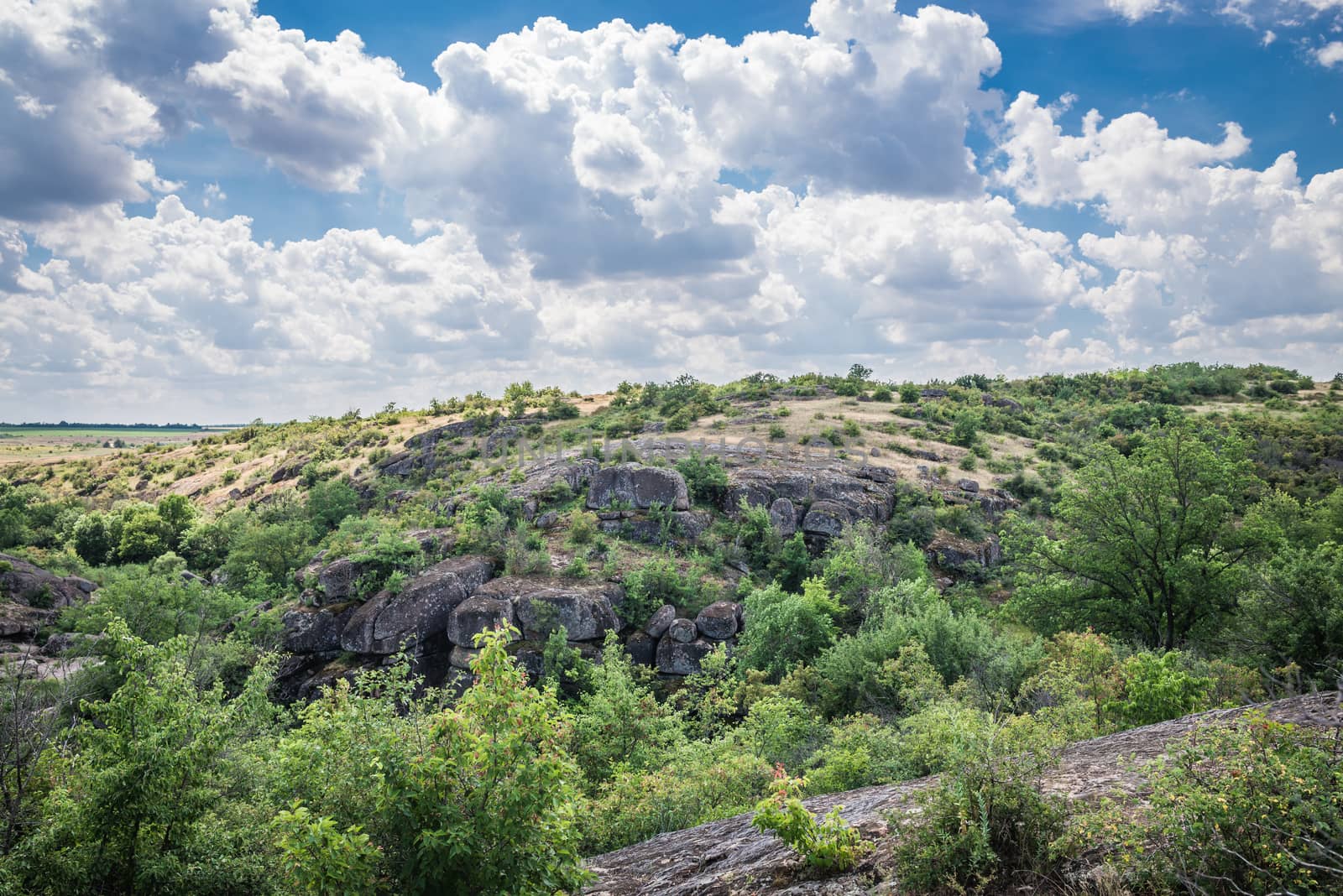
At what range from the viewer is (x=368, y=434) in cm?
6319

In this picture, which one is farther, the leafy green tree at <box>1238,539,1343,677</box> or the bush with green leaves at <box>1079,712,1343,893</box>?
the leafy green tree at <box>1238,539,1343,677</box>

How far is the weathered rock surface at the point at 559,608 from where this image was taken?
24.0 metres

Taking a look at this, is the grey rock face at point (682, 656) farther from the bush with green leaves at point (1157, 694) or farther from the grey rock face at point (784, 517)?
the bush with green leaves at point (1157, 694)

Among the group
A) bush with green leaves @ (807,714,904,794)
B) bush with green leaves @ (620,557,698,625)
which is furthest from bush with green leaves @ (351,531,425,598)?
bush with green leaves @ (807,714,904,794)

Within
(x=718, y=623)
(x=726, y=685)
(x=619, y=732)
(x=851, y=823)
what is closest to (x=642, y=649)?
(x=718, y=623)

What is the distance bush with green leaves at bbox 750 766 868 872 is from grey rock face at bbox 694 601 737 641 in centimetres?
1808

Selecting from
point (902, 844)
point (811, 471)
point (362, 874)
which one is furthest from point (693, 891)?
point (811, 471)

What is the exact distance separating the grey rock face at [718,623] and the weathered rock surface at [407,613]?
9129 mm

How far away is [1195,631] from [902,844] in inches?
749

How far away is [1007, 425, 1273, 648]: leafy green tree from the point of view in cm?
1897

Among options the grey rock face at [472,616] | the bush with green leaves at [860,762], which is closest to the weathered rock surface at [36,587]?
the grey rock face at [472,616]

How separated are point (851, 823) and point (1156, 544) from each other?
57.4ft

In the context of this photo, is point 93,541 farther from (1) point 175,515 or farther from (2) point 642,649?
(2) point 642,649

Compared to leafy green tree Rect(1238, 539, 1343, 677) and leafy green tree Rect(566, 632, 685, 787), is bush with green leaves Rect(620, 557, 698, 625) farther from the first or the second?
leafy green tree Rect(1238, 539, 1343, 677)
